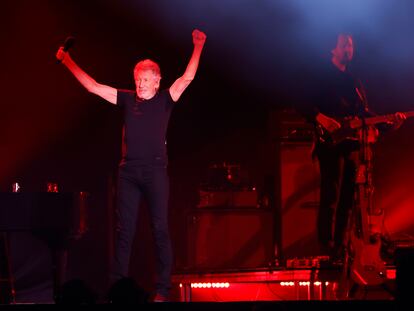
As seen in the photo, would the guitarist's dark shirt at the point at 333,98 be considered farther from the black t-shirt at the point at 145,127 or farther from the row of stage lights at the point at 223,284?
the black t-shirt at the point at 145,127

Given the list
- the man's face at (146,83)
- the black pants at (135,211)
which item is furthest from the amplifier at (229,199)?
the man's face at (146,83)

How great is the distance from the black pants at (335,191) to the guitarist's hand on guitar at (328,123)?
276 millimetres

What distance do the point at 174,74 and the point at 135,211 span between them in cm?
353

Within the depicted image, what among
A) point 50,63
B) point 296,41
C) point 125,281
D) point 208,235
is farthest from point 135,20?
point 125,281

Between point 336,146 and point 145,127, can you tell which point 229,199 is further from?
point 145,127

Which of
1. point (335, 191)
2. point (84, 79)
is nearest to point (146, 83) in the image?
point (84, 79)

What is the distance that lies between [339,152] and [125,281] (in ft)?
12.1

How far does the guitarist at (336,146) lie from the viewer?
316 inches

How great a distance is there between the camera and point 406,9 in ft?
33.9

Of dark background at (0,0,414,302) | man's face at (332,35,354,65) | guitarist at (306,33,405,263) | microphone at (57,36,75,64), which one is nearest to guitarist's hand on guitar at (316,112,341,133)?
guitarist at (306,33,405,263)

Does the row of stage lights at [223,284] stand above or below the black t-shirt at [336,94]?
below

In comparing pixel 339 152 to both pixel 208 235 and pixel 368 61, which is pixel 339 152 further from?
pixel 368 61

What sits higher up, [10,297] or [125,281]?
[125,281]

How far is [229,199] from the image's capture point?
9.49 meters
